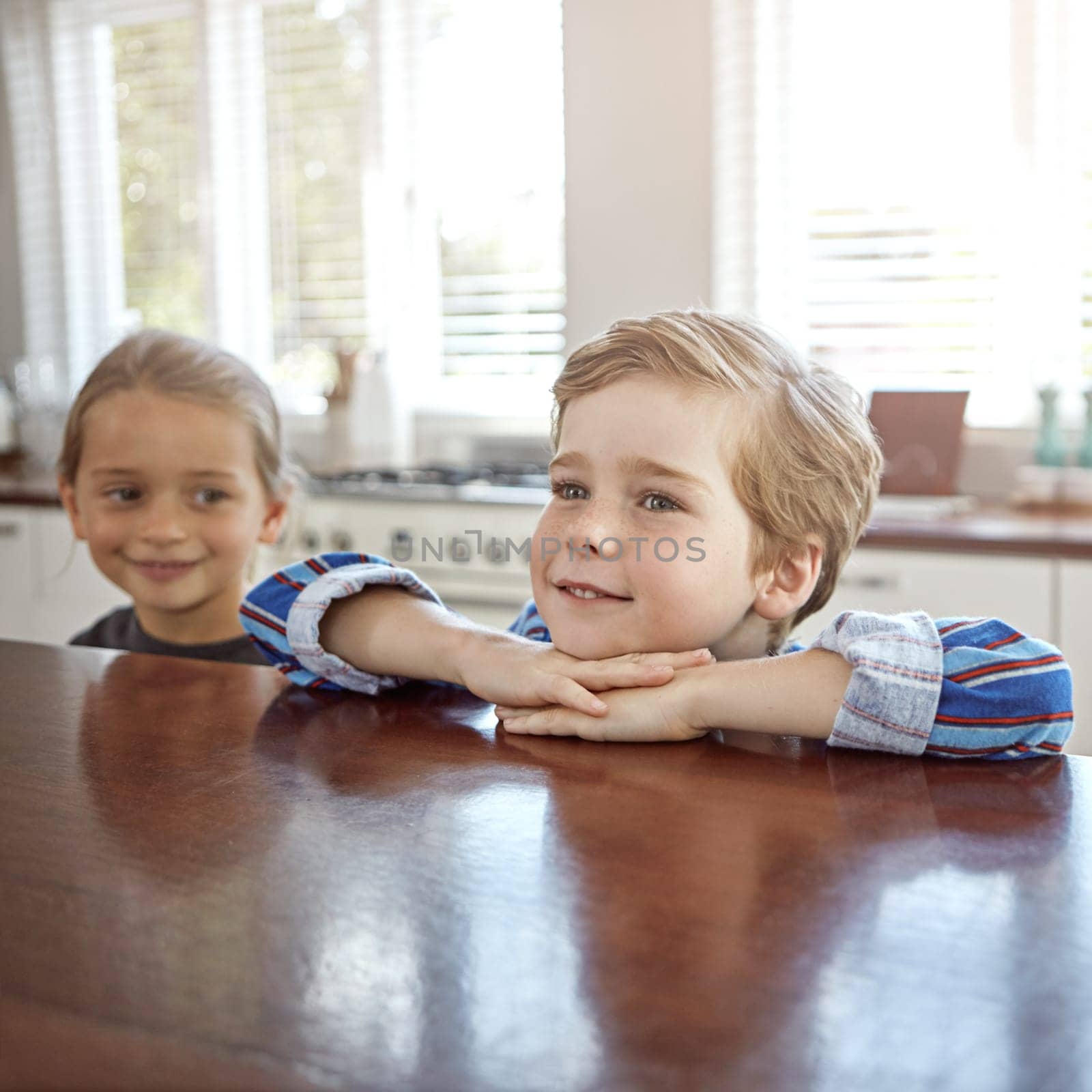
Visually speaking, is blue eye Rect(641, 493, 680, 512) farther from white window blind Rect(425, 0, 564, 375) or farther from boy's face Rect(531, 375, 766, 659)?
white window blind Rect(425, 0, 564, 375)

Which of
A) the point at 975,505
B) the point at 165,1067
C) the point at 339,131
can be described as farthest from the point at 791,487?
the point at 339,131

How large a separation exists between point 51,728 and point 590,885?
1.37ft

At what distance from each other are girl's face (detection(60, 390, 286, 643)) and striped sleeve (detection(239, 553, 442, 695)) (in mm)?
436

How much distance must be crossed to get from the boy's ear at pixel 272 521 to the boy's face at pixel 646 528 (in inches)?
28.7

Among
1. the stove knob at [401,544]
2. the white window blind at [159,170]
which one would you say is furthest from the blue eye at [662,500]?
the white window blind at [159,170]

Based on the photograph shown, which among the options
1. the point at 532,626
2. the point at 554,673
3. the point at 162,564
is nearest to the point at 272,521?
the point at 162,564

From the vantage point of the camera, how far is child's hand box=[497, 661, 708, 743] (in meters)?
0.76

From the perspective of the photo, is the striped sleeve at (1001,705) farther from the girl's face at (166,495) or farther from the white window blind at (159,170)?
the white window blind at (159,170)

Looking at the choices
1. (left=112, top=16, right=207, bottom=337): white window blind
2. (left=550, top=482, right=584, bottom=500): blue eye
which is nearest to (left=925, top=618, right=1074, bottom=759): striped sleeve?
(left=550, top=482, right=584, bottom=500): blue eye

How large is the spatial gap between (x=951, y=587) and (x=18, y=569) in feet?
7.72

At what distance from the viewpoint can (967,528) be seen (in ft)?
7.39

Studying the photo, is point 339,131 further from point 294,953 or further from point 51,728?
point 294,953

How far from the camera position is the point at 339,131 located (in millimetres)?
3705

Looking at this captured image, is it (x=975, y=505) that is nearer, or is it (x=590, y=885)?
(x=590, y=885)
